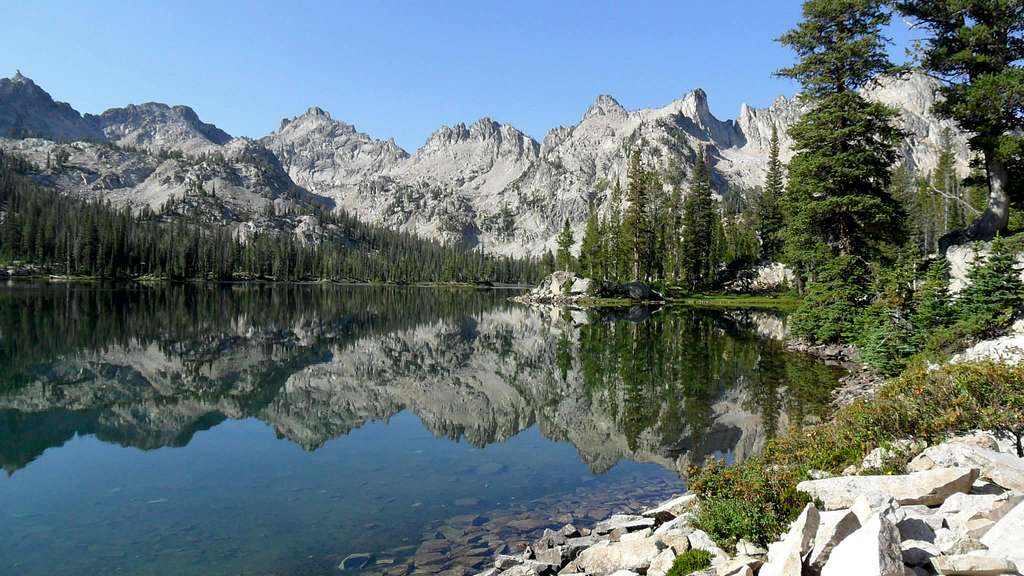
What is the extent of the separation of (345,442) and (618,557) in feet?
41.9

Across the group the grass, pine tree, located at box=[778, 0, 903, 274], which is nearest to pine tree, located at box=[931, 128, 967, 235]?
pine tree, located at box=[778, 0, 903, 274]

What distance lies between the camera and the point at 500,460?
1692 cm

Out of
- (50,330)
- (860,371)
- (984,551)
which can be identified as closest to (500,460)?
(984,551)

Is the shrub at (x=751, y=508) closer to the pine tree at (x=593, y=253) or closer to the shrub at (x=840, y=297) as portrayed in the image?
the shrub at (x=840, y=297)

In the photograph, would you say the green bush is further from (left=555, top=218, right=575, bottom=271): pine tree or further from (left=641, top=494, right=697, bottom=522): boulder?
(left=555, top=218, right=575, bottom=271): pine tree

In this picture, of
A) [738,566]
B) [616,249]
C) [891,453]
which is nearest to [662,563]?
[738,566]

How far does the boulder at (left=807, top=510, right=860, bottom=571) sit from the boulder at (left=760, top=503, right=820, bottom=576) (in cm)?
8

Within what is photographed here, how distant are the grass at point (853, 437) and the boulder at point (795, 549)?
3.88ft

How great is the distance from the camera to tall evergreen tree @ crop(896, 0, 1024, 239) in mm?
25484

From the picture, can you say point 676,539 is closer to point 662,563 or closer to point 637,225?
point 662,563

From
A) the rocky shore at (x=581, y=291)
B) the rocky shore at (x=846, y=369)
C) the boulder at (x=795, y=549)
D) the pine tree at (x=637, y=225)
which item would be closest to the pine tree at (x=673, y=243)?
the pine tree at (x=637, y=225)

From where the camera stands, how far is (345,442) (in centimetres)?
1870

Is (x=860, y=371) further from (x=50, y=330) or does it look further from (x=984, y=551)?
(x=50, y=330)

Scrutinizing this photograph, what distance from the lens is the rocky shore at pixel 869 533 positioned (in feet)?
16.4
